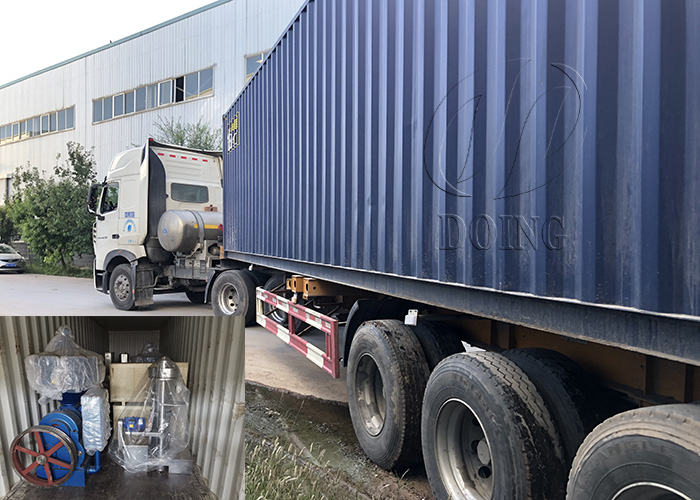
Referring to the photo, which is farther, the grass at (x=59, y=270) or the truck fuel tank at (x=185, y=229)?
the grass at (x=59, y=270)

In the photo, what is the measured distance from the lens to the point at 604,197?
6.17 ft

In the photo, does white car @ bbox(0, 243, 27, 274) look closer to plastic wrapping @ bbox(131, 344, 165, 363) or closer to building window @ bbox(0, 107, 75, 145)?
building window @ bbox(0, 107, 75, 145)

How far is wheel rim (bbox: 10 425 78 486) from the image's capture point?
193 inches

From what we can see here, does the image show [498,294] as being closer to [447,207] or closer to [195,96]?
[447,207]

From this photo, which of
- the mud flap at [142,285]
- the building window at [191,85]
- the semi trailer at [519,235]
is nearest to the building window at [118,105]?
the building window at [191,85]

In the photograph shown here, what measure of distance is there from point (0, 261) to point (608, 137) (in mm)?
22131

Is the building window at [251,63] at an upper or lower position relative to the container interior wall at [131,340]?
upper

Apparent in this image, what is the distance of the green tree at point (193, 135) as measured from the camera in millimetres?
18328

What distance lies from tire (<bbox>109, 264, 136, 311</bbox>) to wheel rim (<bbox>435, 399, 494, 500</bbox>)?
833 centimetres

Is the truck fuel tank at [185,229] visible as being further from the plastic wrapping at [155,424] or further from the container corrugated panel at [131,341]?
the plastic wrapping at [155,424]

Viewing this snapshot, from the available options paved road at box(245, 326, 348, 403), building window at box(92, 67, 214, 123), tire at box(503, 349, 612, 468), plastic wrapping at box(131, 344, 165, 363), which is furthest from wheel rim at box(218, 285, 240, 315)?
building window at box(92, 67, 214, 123)

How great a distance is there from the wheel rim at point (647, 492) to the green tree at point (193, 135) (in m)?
17.5

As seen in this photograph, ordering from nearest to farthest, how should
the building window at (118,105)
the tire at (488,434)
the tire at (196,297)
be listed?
the tire at (488,434) → the tire at (196,297) → the building window at (118,105)

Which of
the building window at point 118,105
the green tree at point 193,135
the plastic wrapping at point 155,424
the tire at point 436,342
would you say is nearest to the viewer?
the tire at point 436,342
